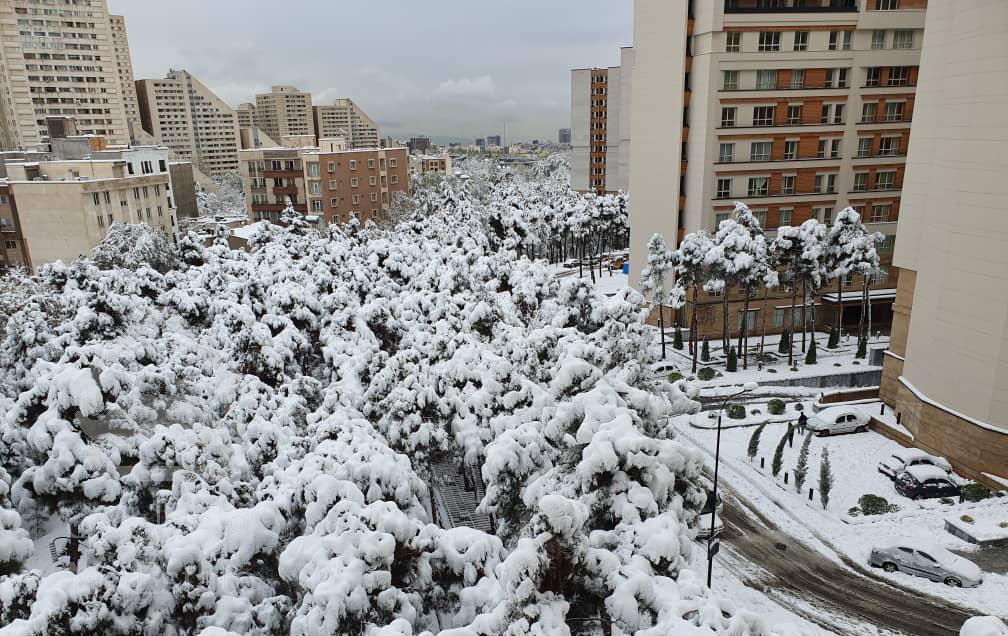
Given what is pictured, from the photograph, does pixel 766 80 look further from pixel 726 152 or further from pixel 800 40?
pixel 726 152

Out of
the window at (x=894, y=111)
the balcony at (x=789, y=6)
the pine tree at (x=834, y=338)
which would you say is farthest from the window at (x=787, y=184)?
the balcony at (x=789, y=6)

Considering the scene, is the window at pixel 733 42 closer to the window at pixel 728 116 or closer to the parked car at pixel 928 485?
the window at pixel 728 116

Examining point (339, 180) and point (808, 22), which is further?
point (339, 180)

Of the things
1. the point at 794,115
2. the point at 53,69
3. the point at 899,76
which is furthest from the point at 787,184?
the point at 53,69

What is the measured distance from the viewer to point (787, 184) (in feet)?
147

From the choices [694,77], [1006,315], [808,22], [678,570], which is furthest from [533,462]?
[808,22]

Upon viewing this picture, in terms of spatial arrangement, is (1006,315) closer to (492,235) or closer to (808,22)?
(808,22)

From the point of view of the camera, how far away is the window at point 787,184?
146ft

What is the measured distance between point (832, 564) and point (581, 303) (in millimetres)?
14964

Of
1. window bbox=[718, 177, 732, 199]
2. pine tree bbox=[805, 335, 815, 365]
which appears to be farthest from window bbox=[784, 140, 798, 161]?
pine tree bbox=[805, 335, 815, 365]

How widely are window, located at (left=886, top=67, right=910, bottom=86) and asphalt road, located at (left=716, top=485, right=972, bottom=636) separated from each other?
35905 mm

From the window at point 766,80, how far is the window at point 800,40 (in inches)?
89.7

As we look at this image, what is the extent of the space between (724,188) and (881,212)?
42.2 feet

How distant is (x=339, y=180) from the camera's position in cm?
7369
